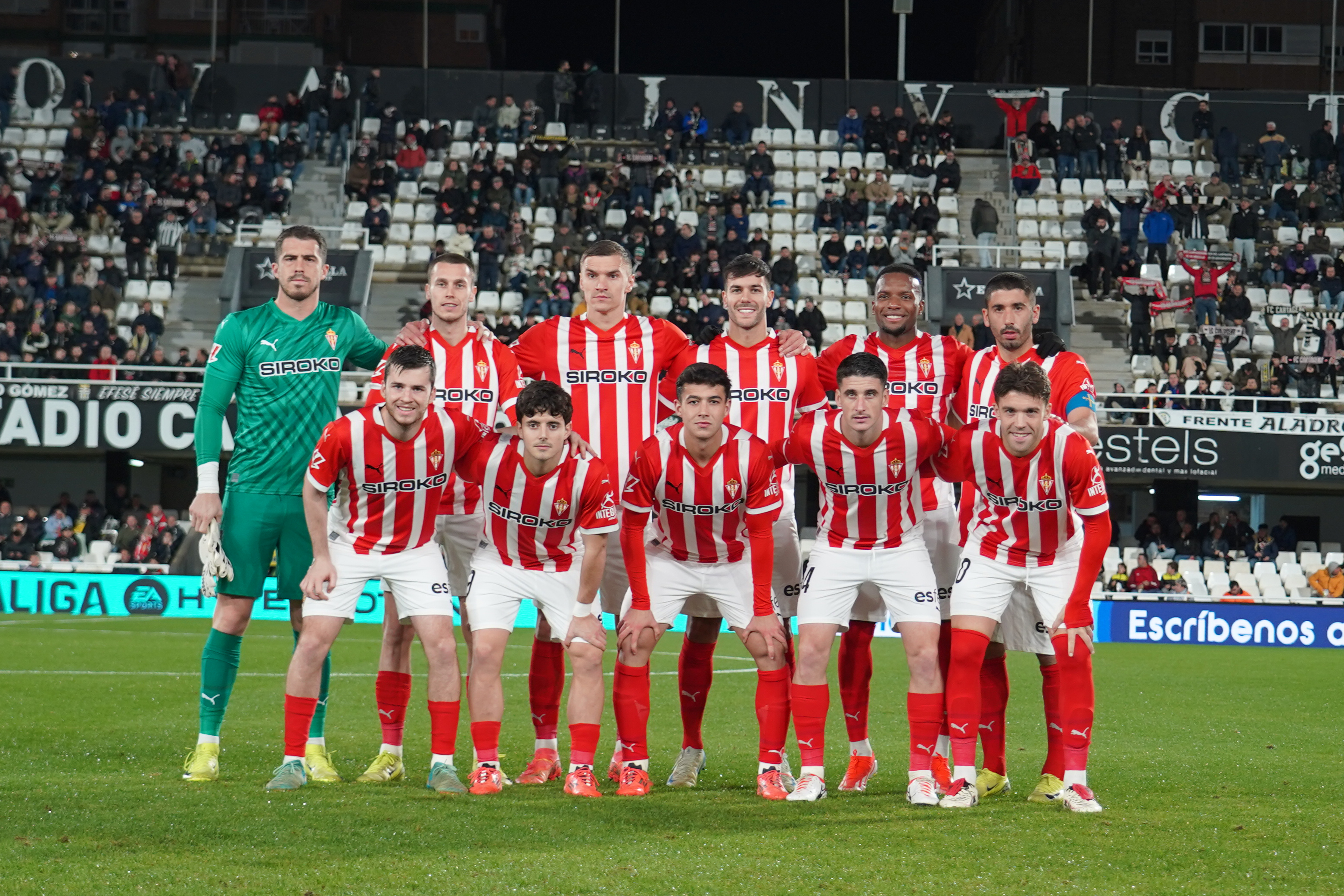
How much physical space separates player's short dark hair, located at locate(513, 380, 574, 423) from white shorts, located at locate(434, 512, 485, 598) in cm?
79

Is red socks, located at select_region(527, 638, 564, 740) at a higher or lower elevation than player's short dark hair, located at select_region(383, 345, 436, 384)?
lower

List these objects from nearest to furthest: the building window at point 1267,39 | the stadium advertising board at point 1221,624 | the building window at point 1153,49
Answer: the stadium advertising board at point 1221,624, the building window at point 1267,39, the building window at point 1153,49

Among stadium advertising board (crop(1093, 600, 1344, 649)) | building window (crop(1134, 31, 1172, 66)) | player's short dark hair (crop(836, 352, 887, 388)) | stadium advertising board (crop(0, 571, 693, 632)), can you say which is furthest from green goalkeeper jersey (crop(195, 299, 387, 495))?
building window (crop(1134, 31, 1172, 66))

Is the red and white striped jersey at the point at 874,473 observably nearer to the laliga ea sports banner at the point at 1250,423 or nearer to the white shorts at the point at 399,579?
the white shorts at the point at 399,579

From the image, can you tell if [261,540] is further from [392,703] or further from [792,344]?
[792,344]

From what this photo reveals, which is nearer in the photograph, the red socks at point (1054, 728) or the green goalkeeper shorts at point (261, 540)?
the red socks at point (1054, 728)

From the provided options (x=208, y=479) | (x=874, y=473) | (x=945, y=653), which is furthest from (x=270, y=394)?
(x=945, y=653)

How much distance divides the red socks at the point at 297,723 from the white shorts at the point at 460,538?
3.06ft

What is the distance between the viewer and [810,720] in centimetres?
652

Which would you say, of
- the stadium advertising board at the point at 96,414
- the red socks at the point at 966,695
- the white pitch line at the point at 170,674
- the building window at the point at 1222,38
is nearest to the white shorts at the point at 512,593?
the red socks at the point at 966,695

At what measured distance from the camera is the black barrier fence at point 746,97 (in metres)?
31.3

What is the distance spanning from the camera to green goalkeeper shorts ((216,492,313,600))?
270 inches

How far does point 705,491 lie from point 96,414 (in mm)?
18081

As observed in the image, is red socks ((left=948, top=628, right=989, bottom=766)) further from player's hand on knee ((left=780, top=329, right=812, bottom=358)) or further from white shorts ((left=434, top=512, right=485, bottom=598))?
white shorts ((left=434, top=512, right=485, bottom=598))
